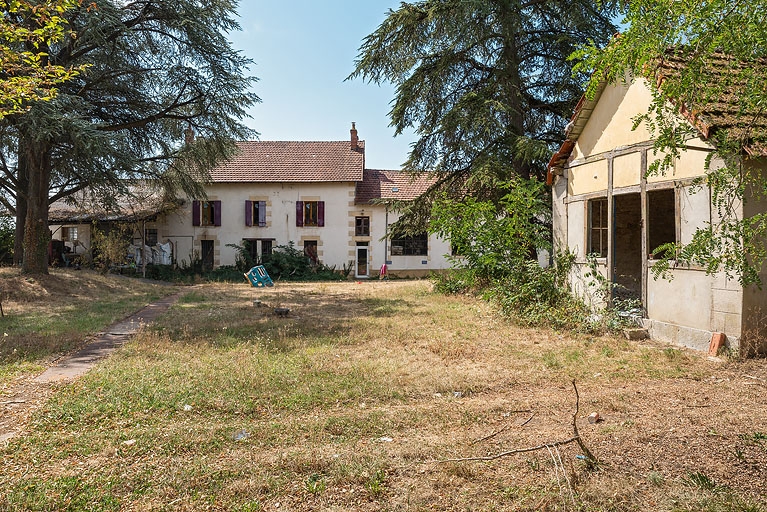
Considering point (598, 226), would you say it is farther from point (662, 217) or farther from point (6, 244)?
point (6, 244)

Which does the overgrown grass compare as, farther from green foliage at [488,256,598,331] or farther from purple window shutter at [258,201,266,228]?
purple window shutter at [258,201,266,228]

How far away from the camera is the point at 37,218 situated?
16094mm

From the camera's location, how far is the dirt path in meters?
4.98

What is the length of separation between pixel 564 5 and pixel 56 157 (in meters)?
17.7

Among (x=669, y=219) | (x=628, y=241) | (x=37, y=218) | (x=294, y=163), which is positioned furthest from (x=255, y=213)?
(x=669, y=219)

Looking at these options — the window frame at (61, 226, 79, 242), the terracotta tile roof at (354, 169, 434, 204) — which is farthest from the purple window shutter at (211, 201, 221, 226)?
the window frame at (61, 226, 79, 242)

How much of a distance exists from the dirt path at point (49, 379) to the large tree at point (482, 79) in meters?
10.3

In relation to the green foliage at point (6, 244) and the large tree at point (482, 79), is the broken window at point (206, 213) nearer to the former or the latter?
the green foliage at point (6, 244)

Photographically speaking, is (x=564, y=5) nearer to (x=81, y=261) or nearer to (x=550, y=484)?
(x=550, y=484)

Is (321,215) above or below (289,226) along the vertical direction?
above

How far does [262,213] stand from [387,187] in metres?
7.31

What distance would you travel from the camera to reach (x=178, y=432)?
14.8ft

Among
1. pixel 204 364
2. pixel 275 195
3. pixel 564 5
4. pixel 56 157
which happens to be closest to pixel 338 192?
pixel 275 195

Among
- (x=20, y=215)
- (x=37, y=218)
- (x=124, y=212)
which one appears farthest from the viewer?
(x=124, y=212)
